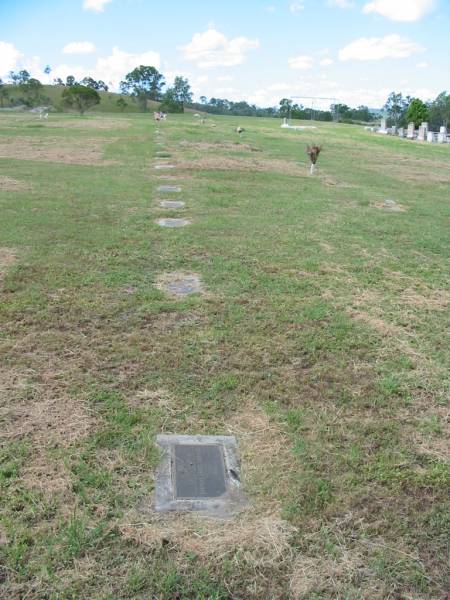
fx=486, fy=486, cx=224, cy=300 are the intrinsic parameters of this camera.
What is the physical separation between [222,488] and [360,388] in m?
1.24

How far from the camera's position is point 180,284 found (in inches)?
181

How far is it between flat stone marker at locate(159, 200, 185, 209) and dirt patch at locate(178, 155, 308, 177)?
3.98 m

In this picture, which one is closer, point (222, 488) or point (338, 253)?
point (222, 488)

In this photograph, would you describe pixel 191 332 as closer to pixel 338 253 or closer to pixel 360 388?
pixel 360 388

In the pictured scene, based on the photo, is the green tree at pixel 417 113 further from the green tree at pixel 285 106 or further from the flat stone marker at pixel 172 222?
the flat stone marker at pixel 172 222

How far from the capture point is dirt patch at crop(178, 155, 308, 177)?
12398mm

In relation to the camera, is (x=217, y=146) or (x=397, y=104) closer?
(x=217, y=146)

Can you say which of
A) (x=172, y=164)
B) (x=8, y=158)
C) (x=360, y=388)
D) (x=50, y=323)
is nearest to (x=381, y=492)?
(x=360, y=388)

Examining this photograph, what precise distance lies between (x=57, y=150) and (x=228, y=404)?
45.0 feet

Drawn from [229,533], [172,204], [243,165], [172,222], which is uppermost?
[243,165]

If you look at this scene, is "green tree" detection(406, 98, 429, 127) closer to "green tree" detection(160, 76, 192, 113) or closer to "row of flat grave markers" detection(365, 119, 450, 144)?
"row of flat grave markers" detection(365, 119, 450, 144)

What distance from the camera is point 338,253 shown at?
5.88 meters

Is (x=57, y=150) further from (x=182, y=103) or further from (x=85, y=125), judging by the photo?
(x=182, y=103)

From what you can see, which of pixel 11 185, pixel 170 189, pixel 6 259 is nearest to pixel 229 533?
pixel 6 259
